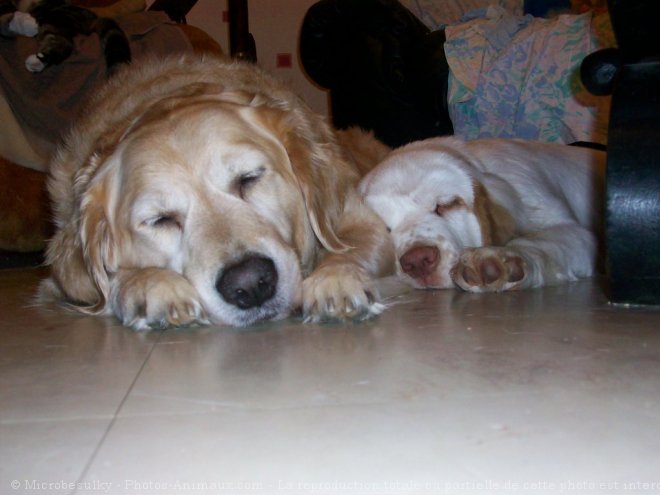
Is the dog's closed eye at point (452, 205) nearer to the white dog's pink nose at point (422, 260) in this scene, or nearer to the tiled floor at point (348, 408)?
the white dog's pink nose at point (422, 260)

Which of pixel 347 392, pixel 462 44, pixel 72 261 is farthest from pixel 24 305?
pixel 462 44

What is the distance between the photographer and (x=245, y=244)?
1.90 m

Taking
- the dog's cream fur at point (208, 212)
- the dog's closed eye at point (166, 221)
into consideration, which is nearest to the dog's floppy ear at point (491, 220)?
the dog's cream fur at point (208, 212)

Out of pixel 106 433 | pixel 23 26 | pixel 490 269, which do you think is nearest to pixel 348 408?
pixel 106 433

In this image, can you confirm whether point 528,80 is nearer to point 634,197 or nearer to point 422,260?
point 422,260

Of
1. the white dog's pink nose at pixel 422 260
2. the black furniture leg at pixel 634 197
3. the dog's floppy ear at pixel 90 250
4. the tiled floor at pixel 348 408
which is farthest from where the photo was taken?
the white dog's pink nose at pixel 422 260

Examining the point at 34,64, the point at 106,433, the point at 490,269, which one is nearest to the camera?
the point at 106,433

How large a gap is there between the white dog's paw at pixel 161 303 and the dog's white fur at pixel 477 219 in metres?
0.80

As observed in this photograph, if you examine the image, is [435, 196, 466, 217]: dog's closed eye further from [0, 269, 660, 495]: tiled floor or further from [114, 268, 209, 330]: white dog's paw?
[114, 268, 209, 330]: white dog's paw

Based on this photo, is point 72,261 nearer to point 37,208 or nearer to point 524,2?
point 37,208

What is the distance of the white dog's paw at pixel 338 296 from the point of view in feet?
6.27

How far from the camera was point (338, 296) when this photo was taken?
192cm

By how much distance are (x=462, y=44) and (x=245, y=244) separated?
2.35 m

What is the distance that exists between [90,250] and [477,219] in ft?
4.09
